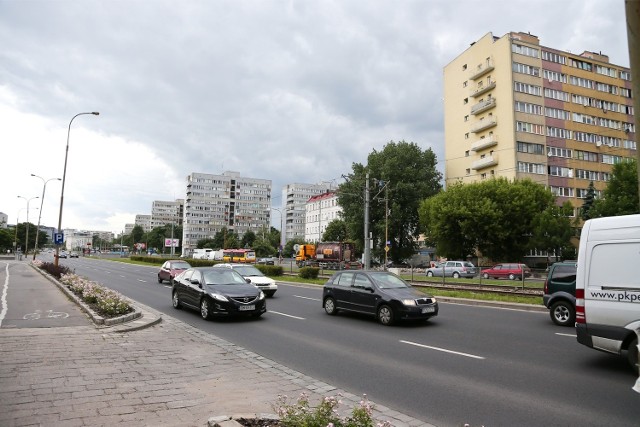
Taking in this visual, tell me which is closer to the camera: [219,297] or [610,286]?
[610,286]

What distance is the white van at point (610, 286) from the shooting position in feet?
20.4

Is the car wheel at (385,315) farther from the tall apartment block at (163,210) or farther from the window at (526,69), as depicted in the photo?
the tall apartment block at (163,210)

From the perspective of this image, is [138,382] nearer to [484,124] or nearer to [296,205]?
[484,124]

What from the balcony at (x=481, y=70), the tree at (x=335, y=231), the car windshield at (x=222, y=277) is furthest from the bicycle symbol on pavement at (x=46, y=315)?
the tree at (x=335, y=231)

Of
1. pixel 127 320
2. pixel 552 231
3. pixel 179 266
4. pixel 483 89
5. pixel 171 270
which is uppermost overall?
pixel 483 89

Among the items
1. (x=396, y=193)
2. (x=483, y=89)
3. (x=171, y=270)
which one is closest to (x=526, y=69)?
(x=483, y=89)

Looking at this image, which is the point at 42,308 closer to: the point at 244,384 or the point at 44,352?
the point at 44,352

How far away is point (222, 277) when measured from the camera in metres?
13.1

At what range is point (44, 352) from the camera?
7516 millimetres

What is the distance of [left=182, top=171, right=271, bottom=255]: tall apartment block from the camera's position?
140500 mm

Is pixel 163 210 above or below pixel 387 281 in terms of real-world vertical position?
above

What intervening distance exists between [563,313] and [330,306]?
21.4 feet

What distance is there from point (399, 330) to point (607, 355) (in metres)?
4.34

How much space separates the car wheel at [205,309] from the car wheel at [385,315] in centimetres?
479
